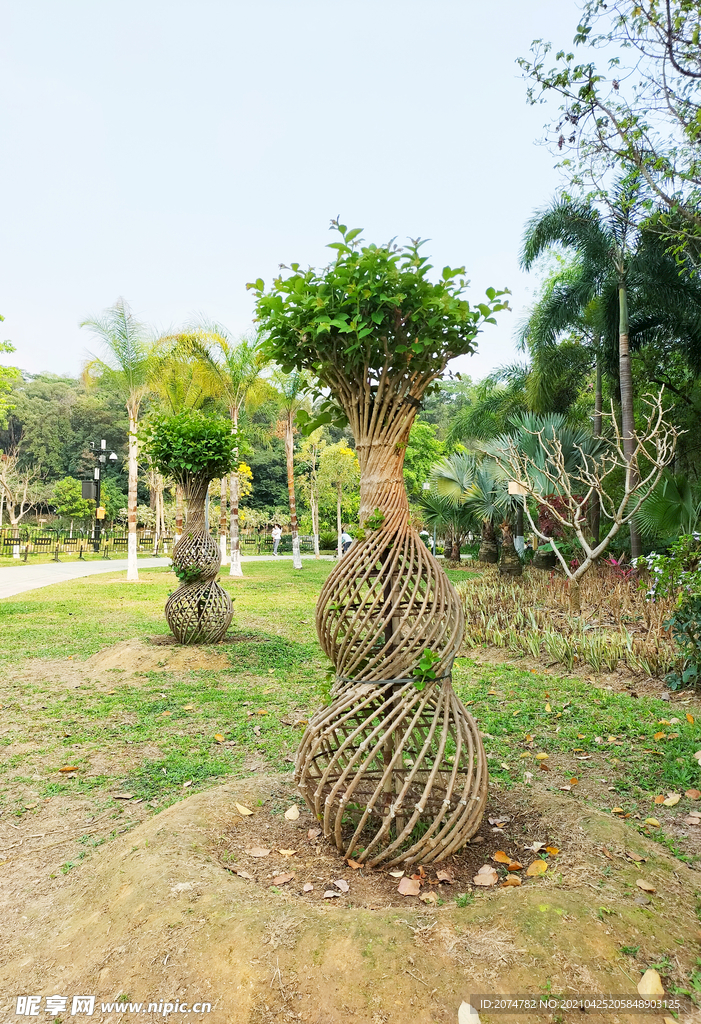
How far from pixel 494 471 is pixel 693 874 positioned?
45.6 feet

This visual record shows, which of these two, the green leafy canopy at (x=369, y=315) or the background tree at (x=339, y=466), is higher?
the background tree at (x=339, y=466)

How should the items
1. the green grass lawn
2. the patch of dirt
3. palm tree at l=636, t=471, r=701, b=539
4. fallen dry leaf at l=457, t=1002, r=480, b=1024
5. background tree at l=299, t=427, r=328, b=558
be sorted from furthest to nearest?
background tree at l=299, t=427, r=328, b=558 → palm tree at l=636, t=471, r=701, b=539 → the patch of dirt → the green grass lawn → fallen dry leaf at l=457, t=1002, r=480, b=1024

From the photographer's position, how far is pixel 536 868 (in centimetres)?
279

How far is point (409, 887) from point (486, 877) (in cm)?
Answer: 35

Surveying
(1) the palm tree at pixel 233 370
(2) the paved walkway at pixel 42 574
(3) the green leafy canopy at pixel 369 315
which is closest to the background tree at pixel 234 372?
(1) the palm tree at pixel 233 370

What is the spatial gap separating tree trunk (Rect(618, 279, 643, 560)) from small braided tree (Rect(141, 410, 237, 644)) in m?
7.76

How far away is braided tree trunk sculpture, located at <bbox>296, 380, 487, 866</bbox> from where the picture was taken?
2.89 metres

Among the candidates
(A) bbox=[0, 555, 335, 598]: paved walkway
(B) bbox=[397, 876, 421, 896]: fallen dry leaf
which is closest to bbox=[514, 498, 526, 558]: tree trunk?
(A) bbox=[0, 555, 335, 598]: paved walkway

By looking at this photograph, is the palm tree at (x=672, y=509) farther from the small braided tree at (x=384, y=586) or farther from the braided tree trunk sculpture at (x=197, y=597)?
the small braided tree at (x=384, y=586)

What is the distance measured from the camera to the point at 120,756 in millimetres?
4973

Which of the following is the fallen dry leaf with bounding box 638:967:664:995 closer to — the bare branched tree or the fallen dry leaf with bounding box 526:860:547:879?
the fallen dry leaf with bounding box 526:860:547:879

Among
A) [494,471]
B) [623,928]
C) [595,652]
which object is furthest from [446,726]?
[494,471]

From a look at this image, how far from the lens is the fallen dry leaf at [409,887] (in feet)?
8.70

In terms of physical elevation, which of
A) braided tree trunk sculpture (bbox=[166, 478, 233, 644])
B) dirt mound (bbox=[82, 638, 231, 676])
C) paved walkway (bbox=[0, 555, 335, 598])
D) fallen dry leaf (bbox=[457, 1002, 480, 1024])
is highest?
braided tree trunk sculpture (bbox=[166, 478, 233, 644])
